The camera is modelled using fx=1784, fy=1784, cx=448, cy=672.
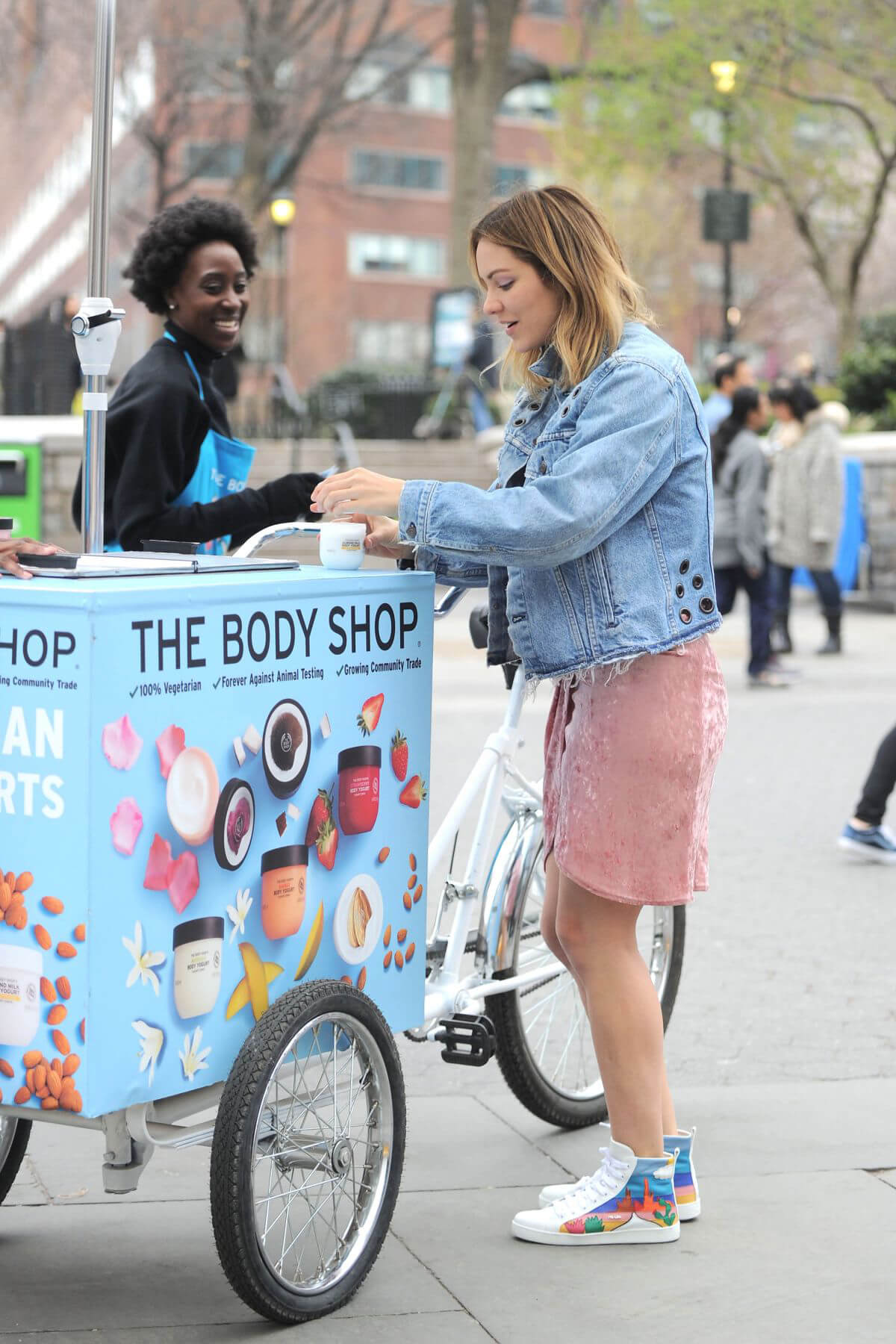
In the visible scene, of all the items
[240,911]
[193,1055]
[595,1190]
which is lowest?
[595,1190]

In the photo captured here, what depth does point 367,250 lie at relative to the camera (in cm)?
5797

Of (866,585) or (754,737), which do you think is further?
(866,585)

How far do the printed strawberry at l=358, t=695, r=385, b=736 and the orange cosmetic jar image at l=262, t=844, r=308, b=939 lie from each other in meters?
0.26

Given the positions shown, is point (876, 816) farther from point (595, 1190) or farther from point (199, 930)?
point (199, 930)

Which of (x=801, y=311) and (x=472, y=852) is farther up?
(x=801, y=311)

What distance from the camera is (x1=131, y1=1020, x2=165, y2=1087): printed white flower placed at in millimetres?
2857

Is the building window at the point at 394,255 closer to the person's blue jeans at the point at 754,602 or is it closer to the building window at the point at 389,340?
the building window at the point at 389,340

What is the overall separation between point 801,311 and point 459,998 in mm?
55596

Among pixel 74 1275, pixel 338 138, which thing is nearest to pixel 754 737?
pixel 74 1275

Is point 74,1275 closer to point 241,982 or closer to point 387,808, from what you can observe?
point 241,982

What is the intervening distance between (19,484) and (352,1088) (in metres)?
9.33

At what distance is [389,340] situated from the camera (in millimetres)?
58000

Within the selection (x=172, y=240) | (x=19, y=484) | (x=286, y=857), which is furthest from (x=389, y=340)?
(x=286, y=857)

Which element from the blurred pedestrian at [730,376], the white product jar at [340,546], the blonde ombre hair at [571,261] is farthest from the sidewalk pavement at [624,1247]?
the blurred pedestrian at [730,376]
